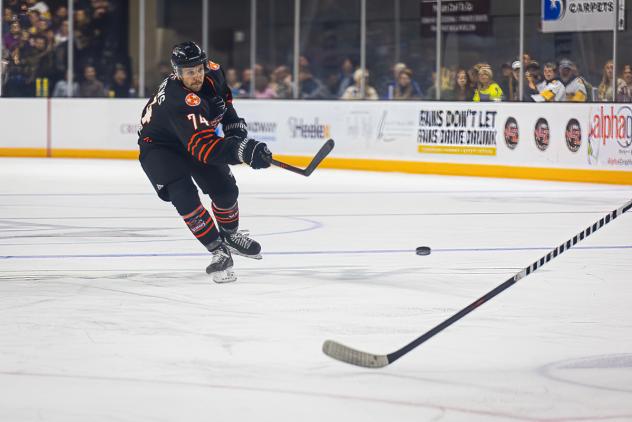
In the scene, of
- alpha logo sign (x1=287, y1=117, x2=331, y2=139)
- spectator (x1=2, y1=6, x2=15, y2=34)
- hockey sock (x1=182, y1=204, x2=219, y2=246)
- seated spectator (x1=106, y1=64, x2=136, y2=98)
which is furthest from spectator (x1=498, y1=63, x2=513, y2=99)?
hockey sock (x1=182, y1=204, x2=219, y2=246)

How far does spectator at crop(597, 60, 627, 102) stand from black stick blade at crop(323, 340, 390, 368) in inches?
405

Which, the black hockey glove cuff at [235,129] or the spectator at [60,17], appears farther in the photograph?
the spectator at [60,17]

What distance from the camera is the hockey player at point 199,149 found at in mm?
6090

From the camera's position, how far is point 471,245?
788 cm

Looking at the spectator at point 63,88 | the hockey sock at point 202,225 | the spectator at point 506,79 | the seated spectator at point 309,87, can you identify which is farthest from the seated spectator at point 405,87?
the hockey sock at point 202,225

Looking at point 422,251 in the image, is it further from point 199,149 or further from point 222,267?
point 199,149

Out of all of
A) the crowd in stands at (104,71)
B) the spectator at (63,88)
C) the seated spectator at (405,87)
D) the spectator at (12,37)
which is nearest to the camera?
the seated spectator at (405,87)

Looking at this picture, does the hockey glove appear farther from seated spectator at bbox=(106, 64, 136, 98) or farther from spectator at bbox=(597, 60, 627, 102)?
seated spectator at bbox=(106, 64, 136, 98)

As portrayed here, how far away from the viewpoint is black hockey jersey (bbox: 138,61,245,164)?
6.07 m

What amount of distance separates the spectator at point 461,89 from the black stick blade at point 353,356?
11567 mm

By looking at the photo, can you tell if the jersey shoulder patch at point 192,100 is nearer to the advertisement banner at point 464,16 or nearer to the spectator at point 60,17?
the advertisement banner at point 464,16

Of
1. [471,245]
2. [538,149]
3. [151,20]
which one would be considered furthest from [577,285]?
[151,20]

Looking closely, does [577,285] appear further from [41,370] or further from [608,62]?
[608,62]

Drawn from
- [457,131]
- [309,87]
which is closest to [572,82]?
[457,131]
